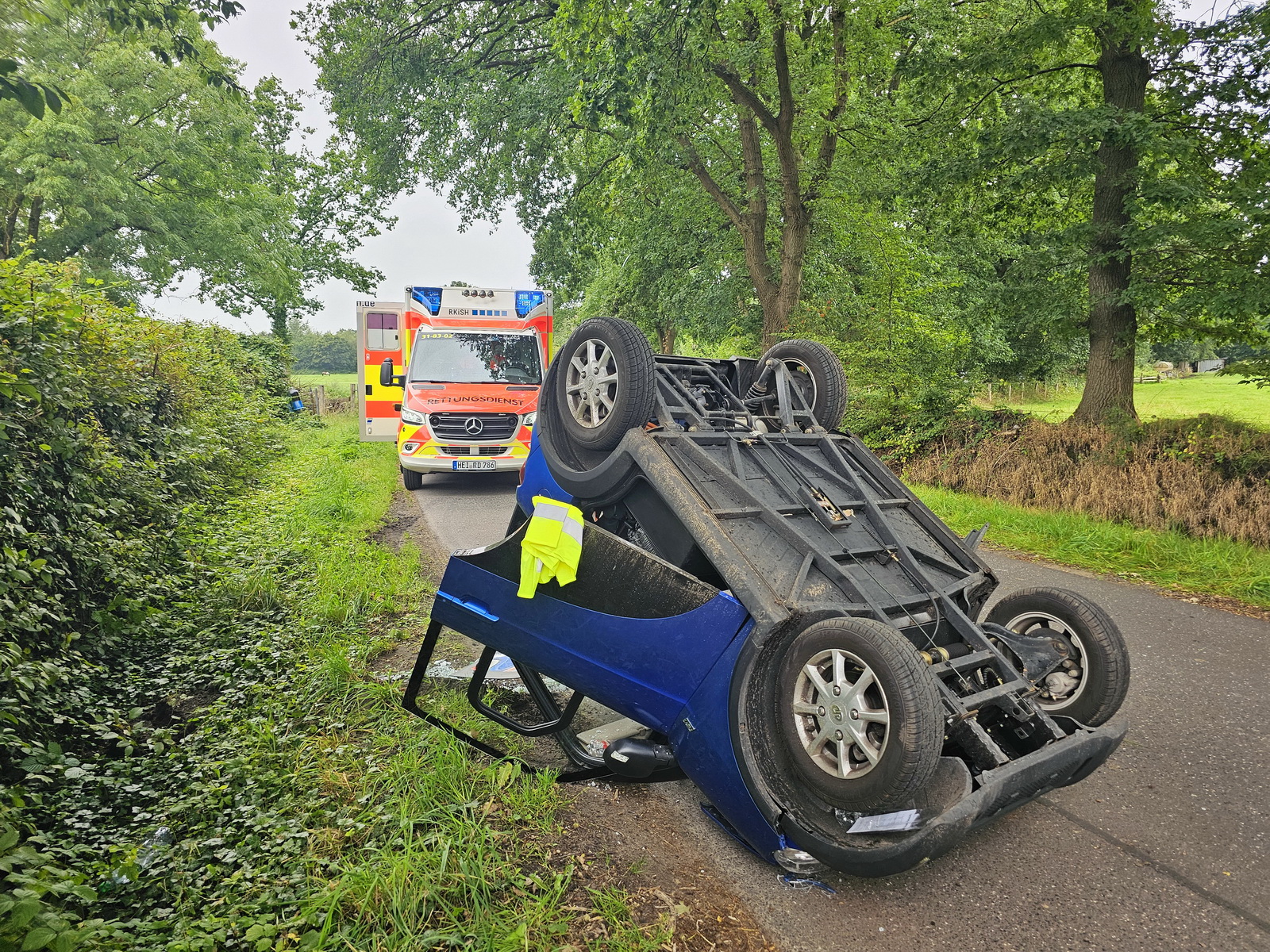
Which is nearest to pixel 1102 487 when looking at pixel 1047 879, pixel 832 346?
pixel 832 346

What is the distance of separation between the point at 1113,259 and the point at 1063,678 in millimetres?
8857

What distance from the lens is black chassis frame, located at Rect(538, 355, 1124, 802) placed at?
2521mm

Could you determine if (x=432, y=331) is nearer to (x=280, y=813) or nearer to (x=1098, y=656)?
(x=280, y=813)

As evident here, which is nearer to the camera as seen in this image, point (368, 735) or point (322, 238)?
point (368, 735)

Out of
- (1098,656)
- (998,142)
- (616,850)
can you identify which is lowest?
(616,850)

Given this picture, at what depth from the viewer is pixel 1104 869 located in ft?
8.60

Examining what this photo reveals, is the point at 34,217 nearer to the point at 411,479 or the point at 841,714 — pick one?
the point at 411,479

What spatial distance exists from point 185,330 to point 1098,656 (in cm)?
1145

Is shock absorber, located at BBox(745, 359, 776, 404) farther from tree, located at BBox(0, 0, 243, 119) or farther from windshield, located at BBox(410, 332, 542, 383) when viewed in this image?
windshield, located at BBox(410, 332, 542, 383)

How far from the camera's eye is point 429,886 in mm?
2344

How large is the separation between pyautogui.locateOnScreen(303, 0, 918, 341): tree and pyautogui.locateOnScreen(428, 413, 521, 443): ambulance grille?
15.1 ft

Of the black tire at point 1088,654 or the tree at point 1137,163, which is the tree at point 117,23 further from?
the tree at point 1137,163

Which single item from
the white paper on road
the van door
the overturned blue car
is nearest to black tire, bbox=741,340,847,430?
the overturned blue car

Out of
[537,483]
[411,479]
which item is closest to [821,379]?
[537,483]
